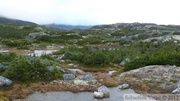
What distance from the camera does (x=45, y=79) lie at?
86.8 feet

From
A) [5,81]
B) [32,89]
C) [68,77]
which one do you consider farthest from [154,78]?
[5,81]

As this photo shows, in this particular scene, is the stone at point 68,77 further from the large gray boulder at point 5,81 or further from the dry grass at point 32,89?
the large gray boulder at point 5,81

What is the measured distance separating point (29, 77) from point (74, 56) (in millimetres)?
18374

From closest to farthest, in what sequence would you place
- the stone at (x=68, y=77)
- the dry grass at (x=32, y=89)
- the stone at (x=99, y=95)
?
the dry grass at (x=32, y=89) → the stone at (x=99, y=95) → the stone at (x=68, y=77)

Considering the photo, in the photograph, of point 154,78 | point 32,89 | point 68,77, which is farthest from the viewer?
point 68,77

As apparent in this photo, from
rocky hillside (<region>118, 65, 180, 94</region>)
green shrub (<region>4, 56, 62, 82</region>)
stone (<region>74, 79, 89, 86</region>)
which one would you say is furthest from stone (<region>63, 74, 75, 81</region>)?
rocky hillside (<region>118, 65, 180, 94</region>)

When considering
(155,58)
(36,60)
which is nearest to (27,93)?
(36,60)

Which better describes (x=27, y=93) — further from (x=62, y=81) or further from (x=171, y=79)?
(x=171, y=79)

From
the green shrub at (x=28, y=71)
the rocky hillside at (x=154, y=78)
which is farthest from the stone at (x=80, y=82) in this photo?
the rocky hillside at (x=154, y=78)

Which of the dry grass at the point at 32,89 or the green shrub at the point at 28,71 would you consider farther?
the green shrub at the point at 28,71

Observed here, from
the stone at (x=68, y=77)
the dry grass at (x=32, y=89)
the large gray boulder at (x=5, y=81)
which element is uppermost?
the large gray boulder at (x=5, y=81)

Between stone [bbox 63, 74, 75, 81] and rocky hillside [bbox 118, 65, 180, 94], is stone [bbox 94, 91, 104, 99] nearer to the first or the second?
rocky hillside [bbox 118, 65, 180, 94]

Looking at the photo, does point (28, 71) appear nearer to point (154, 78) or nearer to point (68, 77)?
point (68, 77)

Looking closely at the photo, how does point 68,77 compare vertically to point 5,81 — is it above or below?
below
